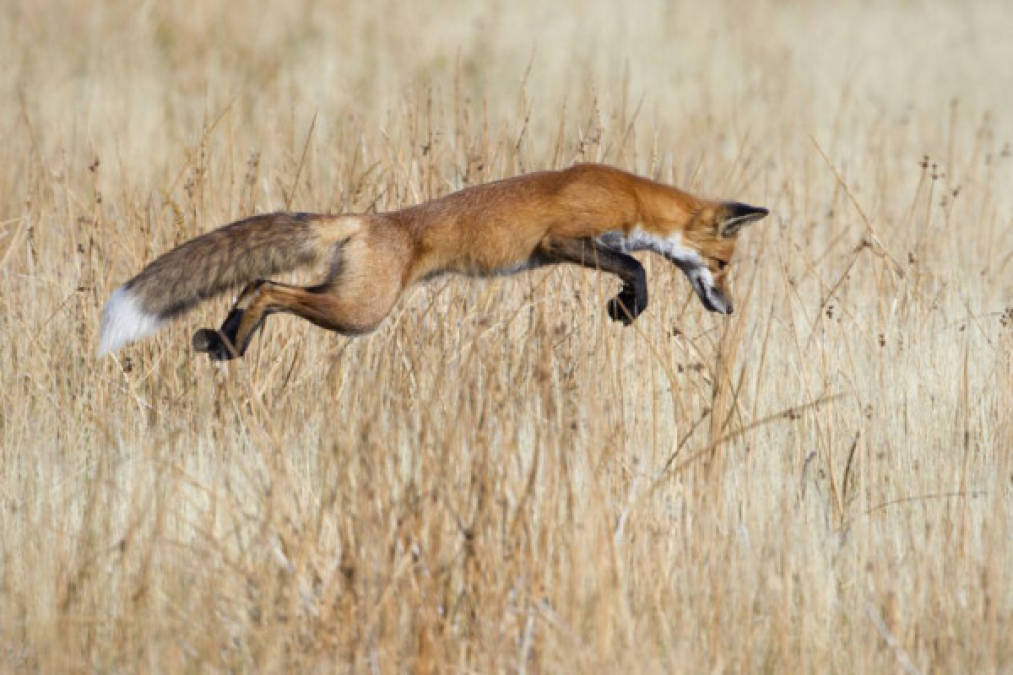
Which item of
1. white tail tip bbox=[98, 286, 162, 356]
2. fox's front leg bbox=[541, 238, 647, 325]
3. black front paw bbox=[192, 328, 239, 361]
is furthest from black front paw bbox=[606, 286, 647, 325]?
white tail tip bbox=[98, 286, 162, 356]

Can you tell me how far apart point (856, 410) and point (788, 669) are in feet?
7.87

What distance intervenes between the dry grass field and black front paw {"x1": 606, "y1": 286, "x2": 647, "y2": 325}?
0.62ft

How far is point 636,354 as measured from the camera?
Answer: 271 inches

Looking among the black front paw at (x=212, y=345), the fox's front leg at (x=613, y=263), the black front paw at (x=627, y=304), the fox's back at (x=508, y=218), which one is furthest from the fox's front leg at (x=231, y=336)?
the black front paw at (x=627, y=304)

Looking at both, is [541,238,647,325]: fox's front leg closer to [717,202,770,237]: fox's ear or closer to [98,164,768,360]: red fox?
[98,164,768,360]: red fox

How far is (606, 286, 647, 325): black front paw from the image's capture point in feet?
20.8

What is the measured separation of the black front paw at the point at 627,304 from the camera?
20.8 ft

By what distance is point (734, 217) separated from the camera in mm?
6898

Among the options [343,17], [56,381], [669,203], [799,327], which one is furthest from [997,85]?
[56,381]

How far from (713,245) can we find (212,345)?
8.49ft

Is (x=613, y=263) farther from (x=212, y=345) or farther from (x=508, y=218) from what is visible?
(x=212, y=345)

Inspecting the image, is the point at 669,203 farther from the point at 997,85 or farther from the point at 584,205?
the point at 997,85

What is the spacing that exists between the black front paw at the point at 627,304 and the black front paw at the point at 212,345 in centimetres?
171

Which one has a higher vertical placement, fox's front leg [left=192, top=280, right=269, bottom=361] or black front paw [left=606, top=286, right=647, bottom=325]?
black front paw [left=606, top=286, right=647, bottom=325]
